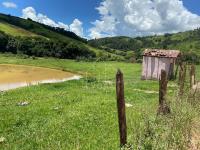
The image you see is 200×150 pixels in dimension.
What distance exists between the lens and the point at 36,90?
1212 inches

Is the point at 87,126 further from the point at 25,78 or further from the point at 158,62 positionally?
the point at 25,78

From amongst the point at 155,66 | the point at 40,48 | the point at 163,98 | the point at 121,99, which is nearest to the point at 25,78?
the point at 155,66

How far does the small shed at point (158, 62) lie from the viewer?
50250mm

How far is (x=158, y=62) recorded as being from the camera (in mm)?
50875

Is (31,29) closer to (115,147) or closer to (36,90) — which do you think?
(36,90)

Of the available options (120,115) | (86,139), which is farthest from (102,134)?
(120,115)

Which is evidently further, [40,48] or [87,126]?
[40,48]

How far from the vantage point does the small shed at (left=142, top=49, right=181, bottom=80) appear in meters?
50.2

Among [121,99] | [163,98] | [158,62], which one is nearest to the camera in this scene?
[121,99]

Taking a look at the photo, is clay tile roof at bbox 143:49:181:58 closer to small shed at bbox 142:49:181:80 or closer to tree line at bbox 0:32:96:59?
small shed at bbox 142:49:181:80

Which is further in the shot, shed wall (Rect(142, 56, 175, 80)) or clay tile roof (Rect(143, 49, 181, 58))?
shed wall (Rect(142, 56, 175, 80))

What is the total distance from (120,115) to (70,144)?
9.31ft

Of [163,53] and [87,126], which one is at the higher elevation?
[163,53]

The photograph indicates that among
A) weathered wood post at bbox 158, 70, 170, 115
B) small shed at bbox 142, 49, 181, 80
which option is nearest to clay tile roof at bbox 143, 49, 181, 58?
small shed at bbox 142, 49, 181, 80
